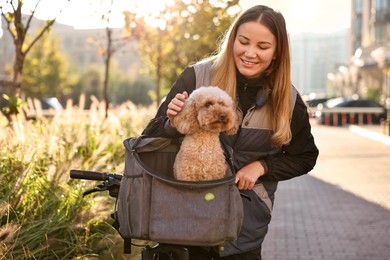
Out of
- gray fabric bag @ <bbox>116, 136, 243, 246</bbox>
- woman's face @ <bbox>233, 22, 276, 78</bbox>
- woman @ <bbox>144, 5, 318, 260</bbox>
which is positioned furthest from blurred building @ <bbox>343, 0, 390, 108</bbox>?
gray fabric bag @ <bbox>116, 136, 243, 246</bbox>

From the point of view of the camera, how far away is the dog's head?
8.70 ft

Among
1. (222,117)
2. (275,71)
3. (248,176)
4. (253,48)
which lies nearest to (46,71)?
(275,71)

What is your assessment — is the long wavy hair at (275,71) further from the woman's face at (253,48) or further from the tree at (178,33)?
the tree at (178,33)

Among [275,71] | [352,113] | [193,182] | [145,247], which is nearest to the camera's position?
[193,182]

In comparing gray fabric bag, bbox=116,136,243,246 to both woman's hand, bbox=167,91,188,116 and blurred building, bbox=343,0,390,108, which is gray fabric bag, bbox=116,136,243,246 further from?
blurred building, bbox=343,0,390,108

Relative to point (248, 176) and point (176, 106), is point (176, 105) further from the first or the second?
point (248, 176)

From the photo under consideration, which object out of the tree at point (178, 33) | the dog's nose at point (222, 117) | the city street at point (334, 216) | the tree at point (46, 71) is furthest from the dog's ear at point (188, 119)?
the tree at point (46, 71)

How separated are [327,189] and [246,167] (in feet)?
32.7

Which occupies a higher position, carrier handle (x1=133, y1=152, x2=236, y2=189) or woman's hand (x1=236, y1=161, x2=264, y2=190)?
carrier handle (x1=133, y1=152, x2=236, y2=189)

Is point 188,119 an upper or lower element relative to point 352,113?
upper

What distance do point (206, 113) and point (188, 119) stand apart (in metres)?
0.09

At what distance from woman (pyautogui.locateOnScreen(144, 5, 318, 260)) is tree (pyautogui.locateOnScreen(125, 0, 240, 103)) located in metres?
11.2

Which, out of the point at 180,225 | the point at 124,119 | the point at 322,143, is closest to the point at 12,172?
the point at 180,225

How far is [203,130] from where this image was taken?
2.74 m
